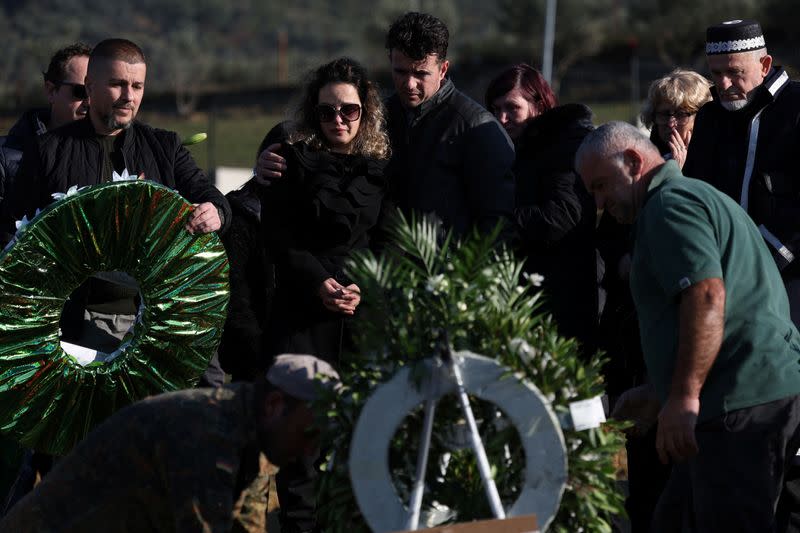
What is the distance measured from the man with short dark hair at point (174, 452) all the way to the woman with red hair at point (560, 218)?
1.88m

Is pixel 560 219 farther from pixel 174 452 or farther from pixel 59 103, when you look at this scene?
pixel 59 103

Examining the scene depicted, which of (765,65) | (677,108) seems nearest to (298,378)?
(765,65)

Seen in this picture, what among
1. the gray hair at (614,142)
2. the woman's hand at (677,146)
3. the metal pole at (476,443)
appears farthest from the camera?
the woman's hand at (677,146)

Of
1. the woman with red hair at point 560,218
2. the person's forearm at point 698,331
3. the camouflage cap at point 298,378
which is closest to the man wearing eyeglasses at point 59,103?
the woman with red hair at point 560,218

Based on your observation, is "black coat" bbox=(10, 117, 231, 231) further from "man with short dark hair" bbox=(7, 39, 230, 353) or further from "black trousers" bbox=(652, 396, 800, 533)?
"black trousers" bbox=(652, 396, 800, 533)

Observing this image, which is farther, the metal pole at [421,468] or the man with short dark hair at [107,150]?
the man with short dark hair at [107,150]

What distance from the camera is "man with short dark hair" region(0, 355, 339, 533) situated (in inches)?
153

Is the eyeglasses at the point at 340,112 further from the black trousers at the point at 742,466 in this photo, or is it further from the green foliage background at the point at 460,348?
the black trousers at the point at 742,466

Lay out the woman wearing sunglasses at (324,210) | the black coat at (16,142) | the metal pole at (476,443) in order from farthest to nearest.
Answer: the black coat at (16,142) → the woman wearing sunglasses at (324,210) → the metal pole at (476,443)

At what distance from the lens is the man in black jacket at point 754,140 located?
5.22m

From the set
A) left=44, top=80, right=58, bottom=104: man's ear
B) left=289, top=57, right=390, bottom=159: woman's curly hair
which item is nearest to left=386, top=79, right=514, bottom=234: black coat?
left=289, top=57, right=390, bottom=159: woman's curly hair

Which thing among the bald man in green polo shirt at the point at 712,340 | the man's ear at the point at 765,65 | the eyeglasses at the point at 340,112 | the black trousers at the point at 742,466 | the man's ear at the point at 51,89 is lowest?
the black trousers at the point at 742,466

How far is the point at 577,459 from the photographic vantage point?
13.0 feet

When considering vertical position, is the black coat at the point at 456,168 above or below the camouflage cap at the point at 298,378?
above
